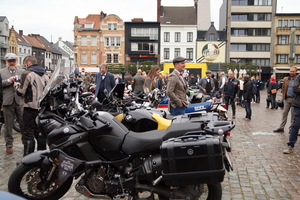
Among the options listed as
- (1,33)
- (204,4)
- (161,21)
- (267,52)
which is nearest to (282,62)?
(267,52)

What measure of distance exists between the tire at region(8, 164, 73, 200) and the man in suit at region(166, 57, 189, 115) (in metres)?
3.24

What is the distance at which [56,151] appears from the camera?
406cm

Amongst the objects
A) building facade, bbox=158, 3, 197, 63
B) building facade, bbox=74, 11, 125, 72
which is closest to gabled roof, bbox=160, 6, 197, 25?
building facade, bbox=158, 3, 197, 63

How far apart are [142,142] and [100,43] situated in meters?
58.2

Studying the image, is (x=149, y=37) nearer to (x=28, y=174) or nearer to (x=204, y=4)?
(x=204, y=4)

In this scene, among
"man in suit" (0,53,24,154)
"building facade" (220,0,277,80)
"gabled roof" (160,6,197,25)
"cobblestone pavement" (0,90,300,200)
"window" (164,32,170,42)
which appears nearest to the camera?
"cobblestone pavement" (0,90,300,200)

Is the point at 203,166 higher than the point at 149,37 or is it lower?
lower

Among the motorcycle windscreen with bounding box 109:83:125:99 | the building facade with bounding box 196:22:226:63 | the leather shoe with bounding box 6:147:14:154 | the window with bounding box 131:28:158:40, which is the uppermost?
the window with bounding box 131:28:158:40

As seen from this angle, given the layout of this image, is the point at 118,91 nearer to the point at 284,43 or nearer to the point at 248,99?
the point at 248,99

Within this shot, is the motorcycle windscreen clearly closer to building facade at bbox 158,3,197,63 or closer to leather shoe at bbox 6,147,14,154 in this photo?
leather shoe at bbox 6,147,14,154

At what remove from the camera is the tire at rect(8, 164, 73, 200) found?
13.5 ft

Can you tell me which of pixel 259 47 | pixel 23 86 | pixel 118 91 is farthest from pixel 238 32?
pixel 23 86

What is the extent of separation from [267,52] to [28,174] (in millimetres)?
60645

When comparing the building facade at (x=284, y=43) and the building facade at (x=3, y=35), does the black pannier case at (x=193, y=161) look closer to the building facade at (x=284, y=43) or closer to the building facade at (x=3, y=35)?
the building facade at (x=284, y=43)
